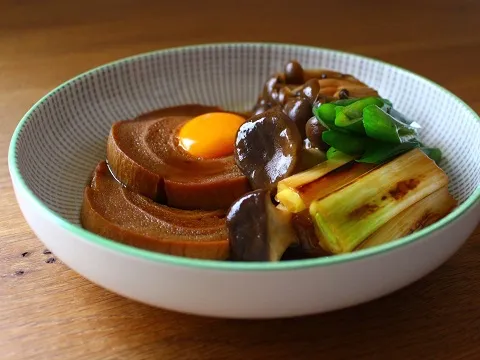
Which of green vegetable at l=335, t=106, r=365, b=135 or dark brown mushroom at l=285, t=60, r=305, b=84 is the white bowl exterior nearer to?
green vegetable at l=335, t=106, r=365, b=135

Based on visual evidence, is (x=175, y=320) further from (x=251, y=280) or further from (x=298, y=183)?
(x=298, y=183)

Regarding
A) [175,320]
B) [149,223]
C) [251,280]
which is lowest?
[175,320]

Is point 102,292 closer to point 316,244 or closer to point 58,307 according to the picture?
point 58,307

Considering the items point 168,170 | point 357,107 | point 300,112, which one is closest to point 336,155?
point 357,107

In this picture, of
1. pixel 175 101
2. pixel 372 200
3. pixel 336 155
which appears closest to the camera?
pixel 372 200

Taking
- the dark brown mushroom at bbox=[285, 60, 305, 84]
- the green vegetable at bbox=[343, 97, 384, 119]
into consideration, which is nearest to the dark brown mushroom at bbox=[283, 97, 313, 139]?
the green vegetable at bbox=[343, 97, 384, 119]

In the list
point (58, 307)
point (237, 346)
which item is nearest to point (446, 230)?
point (237, 346)

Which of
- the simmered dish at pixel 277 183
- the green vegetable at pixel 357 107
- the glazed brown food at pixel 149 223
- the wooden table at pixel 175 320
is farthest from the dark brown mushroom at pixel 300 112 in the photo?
the wooden table at pixel 175 320
